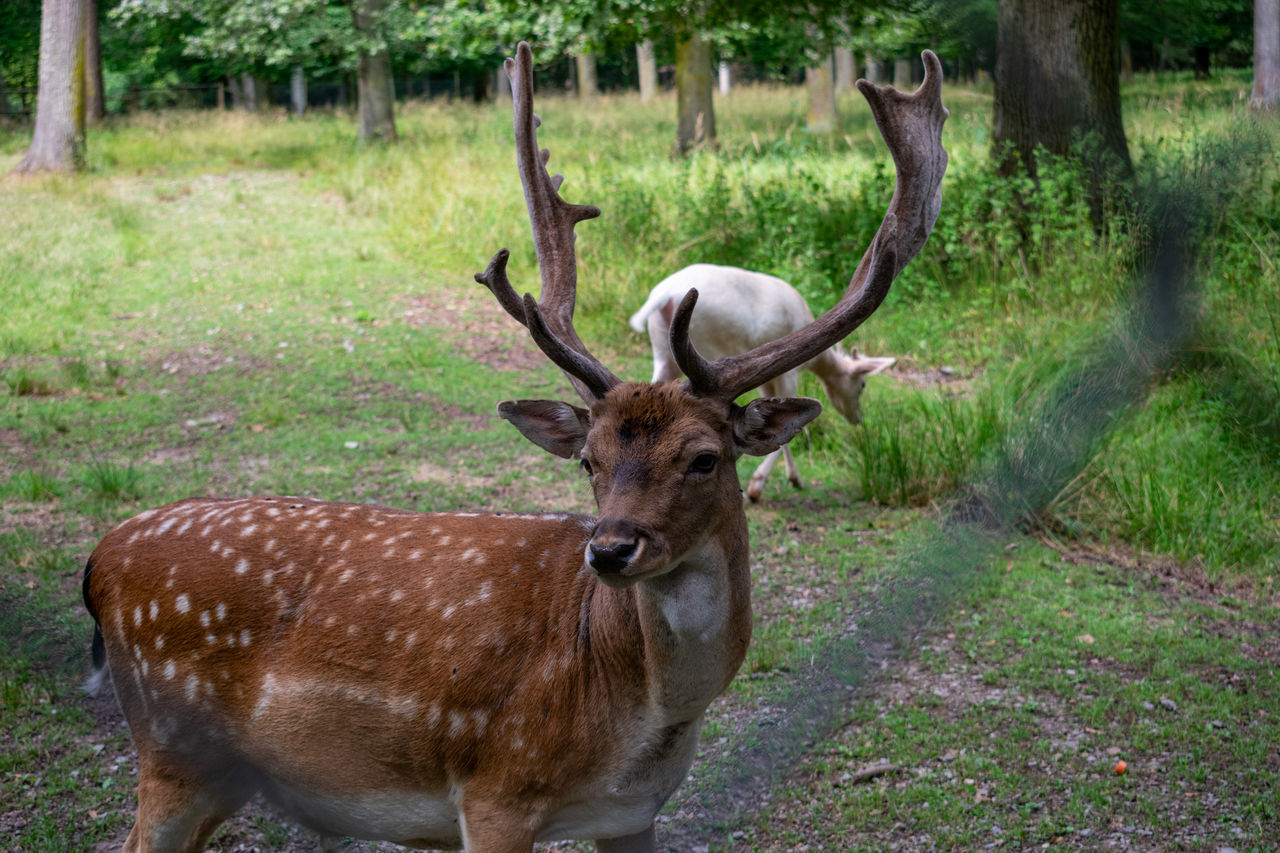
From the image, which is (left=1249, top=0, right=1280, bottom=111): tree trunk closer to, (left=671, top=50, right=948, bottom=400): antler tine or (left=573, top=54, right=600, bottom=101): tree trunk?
(left=671, top=50, right=948, bottom=400): antler tine

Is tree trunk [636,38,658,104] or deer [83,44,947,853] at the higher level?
tree trunk [636,38,658,104]

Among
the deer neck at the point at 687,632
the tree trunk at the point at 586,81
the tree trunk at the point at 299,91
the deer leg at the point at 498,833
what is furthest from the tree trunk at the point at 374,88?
the deer leg at the point at 498,833

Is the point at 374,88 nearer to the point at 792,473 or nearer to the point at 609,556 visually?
the point at 792,473

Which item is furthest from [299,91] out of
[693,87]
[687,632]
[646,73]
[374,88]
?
[687,632]

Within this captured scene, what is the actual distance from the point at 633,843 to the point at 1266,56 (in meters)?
A: 2.14

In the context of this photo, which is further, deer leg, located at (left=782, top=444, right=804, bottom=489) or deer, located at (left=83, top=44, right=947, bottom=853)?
deer leg, located at (left=782, top=444, right=804, bottom=489)

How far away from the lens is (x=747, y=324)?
21.3 ft

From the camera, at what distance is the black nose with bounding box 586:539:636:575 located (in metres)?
2.24

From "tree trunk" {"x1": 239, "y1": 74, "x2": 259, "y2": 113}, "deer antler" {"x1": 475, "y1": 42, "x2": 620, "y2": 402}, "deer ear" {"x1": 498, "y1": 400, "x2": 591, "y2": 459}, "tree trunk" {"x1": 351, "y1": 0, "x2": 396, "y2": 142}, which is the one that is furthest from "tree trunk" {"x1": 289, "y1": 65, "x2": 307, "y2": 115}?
"deer ear" {"x1": 498, "y1": 400, "x2": 591, "y2": 459}

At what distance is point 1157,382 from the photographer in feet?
6.25

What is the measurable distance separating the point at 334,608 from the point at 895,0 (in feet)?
5.91

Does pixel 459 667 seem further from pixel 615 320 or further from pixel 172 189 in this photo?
pixel 172 189

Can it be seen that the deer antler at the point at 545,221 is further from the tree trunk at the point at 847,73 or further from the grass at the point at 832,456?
the tree trunk at the point at 847,73

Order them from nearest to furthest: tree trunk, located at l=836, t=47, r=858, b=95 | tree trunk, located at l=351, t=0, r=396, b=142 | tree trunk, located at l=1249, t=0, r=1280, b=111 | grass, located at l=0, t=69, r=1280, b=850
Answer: tree trunk, located at l=1249, t=0, r=1280, b=111
grass, located at l=0, t=69, r=1280, b=850
tree trunk, located at l=351, t=0, r=396, b=142
tree trunk, located at l=836, t=47, r=858, b=95
